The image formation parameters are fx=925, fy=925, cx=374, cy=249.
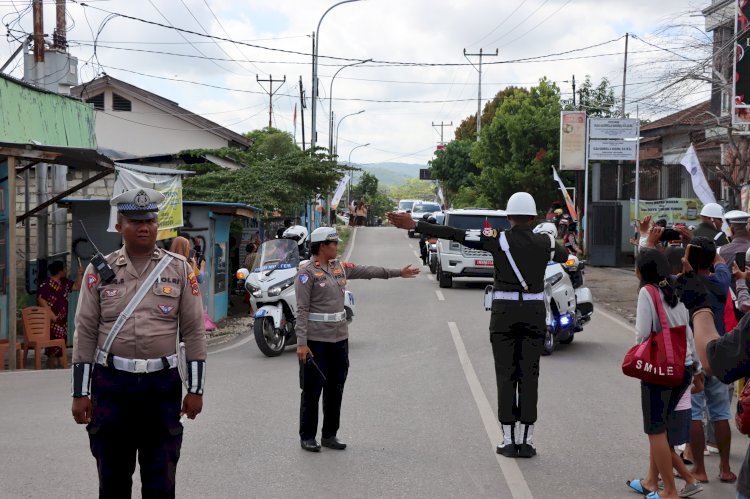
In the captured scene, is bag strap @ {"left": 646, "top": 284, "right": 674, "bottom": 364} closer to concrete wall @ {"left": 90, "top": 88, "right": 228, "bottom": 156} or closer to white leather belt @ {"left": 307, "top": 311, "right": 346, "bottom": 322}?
white leather belt @ {"left": 307, "top": 311, "right": 346, "bottom": 322}

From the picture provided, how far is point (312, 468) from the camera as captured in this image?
6879 mm

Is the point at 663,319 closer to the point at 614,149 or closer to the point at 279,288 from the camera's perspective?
the point at 279,288

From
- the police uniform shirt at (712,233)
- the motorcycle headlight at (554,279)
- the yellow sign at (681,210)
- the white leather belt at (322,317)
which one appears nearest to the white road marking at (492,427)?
the motorcycle headlight at (554,279)

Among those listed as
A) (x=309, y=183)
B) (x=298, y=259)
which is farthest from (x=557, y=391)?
(x=309, y=183)

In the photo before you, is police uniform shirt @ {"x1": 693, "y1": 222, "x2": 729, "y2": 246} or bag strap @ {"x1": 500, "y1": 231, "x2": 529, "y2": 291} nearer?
bag strap @ {"x1": 500, "y1": 231, "x2": 529, "y2": 291}

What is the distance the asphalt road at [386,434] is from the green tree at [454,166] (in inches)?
1935

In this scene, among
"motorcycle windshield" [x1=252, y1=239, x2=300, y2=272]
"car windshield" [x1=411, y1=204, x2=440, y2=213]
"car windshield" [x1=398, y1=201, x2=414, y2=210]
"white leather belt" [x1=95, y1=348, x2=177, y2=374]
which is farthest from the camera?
"car windshield" [x1=398, y1=201, x2=414, y2=210]

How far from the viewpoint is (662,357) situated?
19.2ft

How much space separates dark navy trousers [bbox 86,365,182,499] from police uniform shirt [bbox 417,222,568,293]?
120 inches

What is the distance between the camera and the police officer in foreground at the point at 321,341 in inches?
292

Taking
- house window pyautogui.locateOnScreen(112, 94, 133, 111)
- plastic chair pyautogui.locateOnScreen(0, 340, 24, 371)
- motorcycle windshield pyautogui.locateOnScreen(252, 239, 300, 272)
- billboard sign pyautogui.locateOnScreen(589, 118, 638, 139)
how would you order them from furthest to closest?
house window pyautogui.locateOnScreen(112, 94, 133, 111) < billboard sign pyautogui.locateOnScreen(589, 118, 638, 139) < motorcycle windshield pyautogui.locateOnScreen(252, 239, 300, 272) < plastic chair pyautogui.locateOnScreen(0, 340, 24, 371)

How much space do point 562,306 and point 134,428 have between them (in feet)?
29.9

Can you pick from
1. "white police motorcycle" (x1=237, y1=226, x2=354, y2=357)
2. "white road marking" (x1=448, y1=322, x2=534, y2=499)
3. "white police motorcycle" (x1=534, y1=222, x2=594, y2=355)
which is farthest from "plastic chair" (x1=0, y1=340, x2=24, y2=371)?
"white police motorcycle" (x1=534, y1=222, x2=594, y2=355)

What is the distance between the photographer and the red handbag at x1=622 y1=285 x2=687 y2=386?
5863 mm
